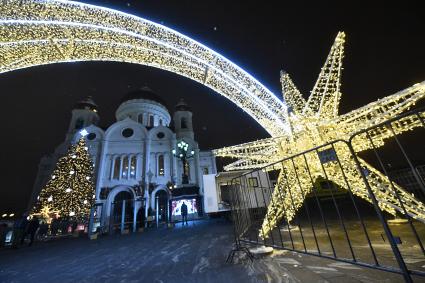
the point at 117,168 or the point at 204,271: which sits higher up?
the point at 117,168

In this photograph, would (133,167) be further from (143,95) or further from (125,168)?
(143,95)

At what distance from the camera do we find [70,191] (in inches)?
648

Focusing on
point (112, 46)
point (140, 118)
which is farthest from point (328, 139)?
point (140, 118)

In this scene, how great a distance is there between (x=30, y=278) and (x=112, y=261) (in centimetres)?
158

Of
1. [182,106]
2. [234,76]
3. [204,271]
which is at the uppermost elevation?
[182,106]

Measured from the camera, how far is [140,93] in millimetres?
34062

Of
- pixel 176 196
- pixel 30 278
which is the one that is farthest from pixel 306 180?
pixel 176 196

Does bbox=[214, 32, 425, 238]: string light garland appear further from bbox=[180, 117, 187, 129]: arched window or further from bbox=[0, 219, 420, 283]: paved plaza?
bbox=[180, 117, 187, 129]: arched window

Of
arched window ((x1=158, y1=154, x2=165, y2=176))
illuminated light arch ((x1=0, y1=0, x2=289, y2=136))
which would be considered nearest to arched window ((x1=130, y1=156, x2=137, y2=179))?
arched window ((x1=158, y1=154, x2=165, y2=176))

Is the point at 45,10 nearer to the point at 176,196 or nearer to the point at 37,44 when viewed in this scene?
the point at 37,44

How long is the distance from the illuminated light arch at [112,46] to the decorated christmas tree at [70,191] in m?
13.5

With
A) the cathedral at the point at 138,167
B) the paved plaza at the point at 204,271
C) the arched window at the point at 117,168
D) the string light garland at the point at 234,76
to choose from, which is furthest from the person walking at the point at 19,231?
the arched window at the point at 117,168

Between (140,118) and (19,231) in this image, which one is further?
(140,118)

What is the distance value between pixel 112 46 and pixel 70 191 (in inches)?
604
